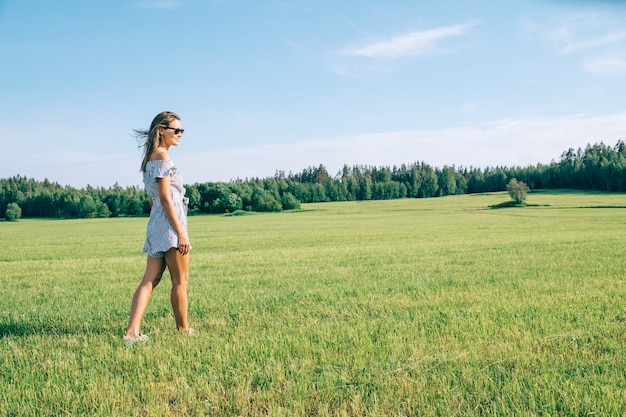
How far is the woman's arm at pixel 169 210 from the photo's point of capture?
18.2 feet

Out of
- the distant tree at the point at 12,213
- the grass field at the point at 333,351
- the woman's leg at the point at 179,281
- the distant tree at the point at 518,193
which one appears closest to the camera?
the grass field at the point at 333,351

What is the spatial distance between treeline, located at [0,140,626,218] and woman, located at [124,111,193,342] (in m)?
109

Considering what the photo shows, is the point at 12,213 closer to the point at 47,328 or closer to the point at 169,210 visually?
the point at 47,328

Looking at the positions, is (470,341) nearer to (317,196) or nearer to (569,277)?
(569,277)

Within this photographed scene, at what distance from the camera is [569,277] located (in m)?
9.41

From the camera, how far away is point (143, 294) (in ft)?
18.7

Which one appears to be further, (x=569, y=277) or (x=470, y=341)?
(x=569, y=277)

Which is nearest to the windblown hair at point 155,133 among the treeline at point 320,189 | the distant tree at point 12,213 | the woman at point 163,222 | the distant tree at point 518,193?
the woman at point 163,222

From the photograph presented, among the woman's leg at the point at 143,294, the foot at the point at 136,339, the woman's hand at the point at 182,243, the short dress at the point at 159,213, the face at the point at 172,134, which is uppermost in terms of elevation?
the face at the point at 172,134

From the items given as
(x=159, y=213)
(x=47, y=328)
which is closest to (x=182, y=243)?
(x=159, y=213)

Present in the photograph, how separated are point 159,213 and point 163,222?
13 centimetres

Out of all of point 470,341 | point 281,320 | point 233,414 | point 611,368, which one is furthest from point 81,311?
point 611,368

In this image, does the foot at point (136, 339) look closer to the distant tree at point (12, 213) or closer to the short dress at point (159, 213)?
the short dress at point (159, 213)

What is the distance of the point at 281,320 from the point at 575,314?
3.92 m
